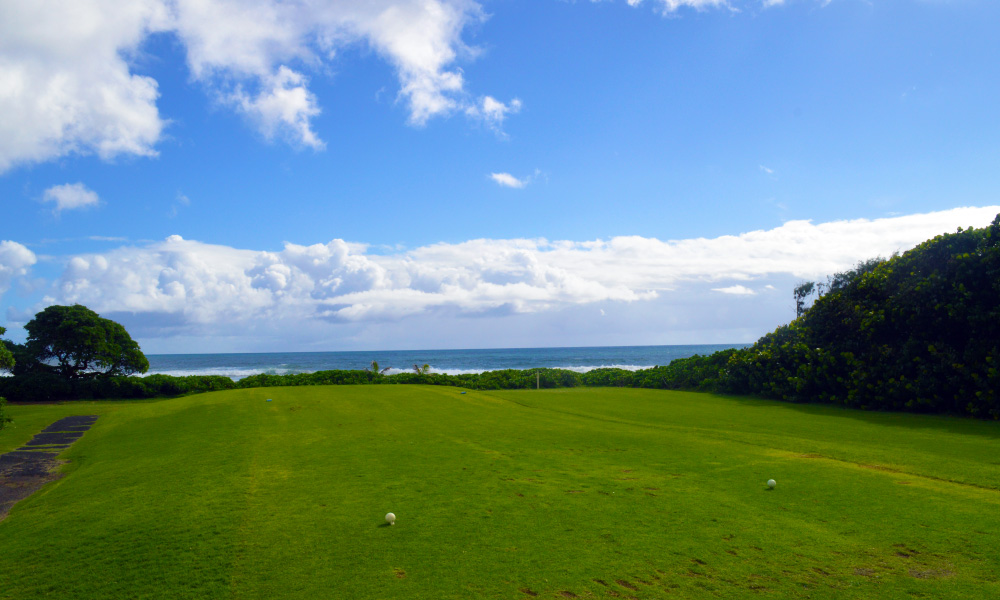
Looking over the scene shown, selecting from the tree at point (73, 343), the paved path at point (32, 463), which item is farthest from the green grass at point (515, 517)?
the tree at point (73, 343)

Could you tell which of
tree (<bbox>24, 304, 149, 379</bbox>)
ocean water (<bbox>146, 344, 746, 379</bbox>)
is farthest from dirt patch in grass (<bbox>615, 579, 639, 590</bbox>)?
ocean water (<bbox>146, 344, 746, 379</bbox>)

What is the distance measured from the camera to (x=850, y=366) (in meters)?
18.9

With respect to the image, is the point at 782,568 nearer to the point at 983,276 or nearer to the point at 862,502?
the point at 862,502

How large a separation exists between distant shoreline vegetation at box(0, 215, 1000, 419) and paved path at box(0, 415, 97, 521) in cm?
1591

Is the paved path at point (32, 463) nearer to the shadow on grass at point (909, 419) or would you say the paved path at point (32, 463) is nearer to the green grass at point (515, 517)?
the green grass at point (515, 517)

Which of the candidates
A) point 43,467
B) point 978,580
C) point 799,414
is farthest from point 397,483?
point 799,414

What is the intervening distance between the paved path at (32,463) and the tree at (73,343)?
1498 cm

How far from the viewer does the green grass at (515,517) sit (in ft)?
15.0

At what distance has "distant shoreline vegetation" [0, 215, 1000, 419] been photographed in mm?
15430

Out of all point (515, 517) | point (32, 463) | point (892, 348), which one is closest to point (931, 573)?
point (515, 517)

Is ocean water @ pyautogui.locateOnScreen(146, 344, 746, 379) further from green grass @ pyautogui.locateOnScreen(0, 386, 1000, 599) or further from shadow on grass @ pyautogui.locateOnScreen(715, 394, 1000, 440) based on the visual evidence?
green grass @ pyautogui.locateOnScreen(0, 386, 1000, 599)

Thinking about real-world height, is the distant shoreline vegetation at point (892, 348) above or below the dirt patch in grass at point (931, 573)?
above

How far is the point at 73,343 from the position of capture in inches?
1132

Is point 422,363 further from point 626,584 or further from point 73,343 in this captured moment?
point 626,584
